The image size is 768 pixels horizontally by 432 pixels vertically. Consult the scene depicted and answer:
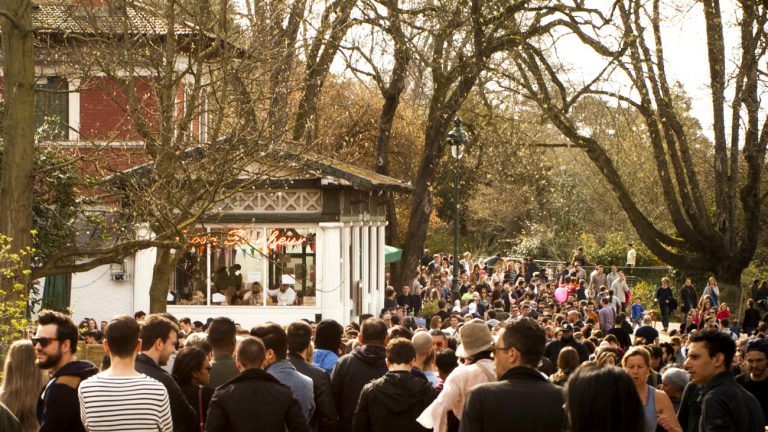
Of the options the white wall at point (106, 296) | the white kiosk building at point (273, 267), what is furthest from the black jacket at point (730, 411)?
the white wall at point (106, 296)

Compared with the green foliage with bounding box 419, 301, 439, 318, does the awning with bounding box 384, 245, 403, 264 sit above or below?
above

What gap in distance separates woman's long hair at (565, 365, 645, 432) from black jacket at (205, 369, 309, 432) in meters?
2.73

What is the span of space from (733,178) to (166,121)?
15.5m

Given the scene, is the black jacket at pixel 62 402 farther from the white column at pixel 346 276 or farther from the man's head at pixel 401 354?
the white column at pixel 346 276

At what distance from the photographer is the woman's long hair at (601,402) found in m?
5.37

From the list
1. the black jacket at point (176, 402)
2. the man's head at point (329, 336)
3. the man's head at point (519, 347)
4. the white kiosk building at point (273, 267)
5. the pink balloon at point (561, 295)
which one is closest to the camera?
the man's head at point (519, 347)

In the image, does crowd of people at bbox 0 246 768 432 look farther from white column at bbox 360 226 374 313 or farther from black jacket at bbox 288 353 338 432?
white column at bbox 360 226 374 313

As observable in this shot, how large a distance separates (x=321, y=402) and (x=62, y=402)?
2.57 meters

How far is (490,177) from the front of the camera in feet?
212

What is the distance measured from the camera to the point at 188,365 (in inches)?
342

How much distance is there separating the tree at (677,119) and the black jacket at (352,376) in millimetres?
16518

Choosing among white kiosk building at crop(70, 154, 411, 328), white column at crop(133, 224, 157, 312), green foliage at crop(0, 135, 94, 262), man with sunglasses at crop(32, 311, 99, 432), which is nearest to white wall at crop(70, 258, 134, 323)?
white kiosk building at crop(70, 154, 411, 328)

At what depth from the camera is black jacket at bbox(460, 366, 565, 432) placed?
660 centimetres

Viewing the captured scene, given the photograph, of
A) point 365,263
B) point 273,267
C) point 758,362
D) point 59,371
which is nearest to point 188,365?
point 59,371
